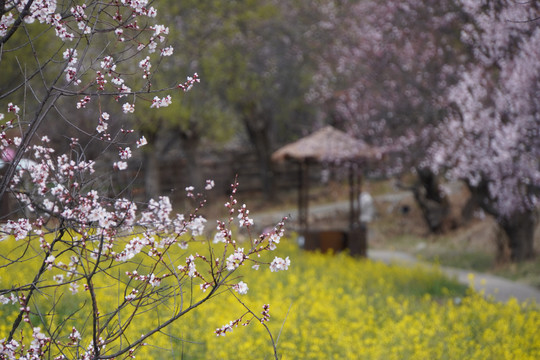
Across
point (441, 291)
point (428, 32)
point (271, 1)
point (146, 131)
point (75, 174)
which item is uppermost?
point (271, 1)

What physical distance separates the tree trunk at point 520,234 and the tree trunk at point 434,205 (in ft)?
19.5

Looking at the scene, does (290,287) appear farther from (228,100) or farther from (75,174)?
(228,100)

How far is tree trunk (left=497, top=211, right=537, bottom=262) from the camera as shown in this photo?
15031 millimetres

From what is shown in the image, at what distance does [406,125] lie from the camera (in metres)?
19.0

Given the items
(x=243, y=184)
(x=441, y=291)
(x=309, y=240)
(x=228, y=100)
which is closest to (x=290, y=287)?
(x=441, y=291)

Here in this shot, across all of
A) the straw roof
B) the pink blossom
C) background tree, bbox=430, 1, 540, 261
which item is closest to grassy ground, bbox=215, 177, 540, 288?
background tree, bbox=430, 1, 540, 261

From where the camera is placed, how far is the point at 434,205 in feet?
70.8

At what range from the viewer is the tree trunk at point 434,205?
21391 mm

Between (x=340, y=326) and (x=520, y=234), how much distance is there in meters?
8.89

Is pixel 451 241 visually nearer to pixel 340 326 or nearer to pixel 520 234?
pixel 520 234

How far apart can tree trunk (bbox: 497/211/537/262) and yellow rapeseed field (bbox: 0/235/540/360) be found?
14.2ft

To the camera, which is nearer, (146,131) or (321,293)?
(321,293)

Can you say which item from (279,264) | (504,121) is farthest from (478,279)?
(279,264)

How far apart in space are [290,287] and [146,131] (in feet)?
42.2
